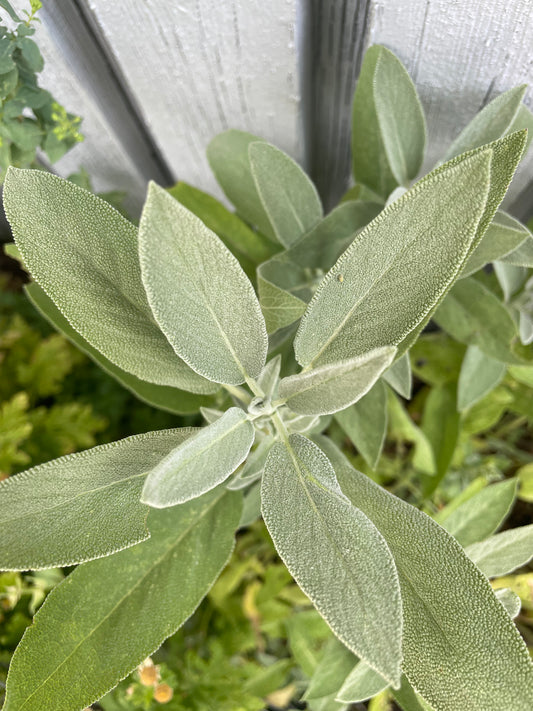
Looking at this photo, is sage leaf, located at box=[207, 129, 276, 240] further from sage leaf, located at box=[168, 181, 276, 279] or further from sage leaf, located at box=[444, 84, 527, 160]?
sage leaf, located at box=[444, 84, 527, 160]

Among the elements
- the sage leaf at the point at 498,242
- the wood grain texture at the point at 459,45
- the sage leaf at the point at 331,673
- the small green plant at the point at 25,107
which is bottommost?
the sage leaf at the point at 331,673

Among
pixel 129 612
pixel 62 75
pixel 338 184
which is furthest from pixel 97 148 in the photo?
pixel 129 612


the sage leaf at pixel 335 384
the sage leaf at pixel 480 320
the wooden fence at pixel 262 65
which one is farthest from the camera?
the sage leaf at pixel 480 320

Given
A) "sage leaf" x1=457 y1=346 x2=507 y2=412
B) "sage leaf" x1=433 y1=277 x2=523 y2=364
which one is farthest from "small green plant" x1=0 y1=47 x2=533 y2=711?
"sage leaf" x1=457 y1=346 x2=507 y2=412

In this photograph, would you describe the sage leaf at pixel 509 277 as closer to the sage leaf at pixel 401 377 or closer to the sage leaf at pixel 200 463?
the sage leaf at pixel 401 377

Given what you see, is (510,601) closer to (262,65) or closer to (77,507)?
(77,507)

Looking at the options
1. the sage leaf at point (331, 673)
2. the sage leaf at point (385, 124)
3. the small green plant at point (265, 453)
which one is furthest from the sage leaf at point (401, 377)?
the sage leaf at point (331, 673)
